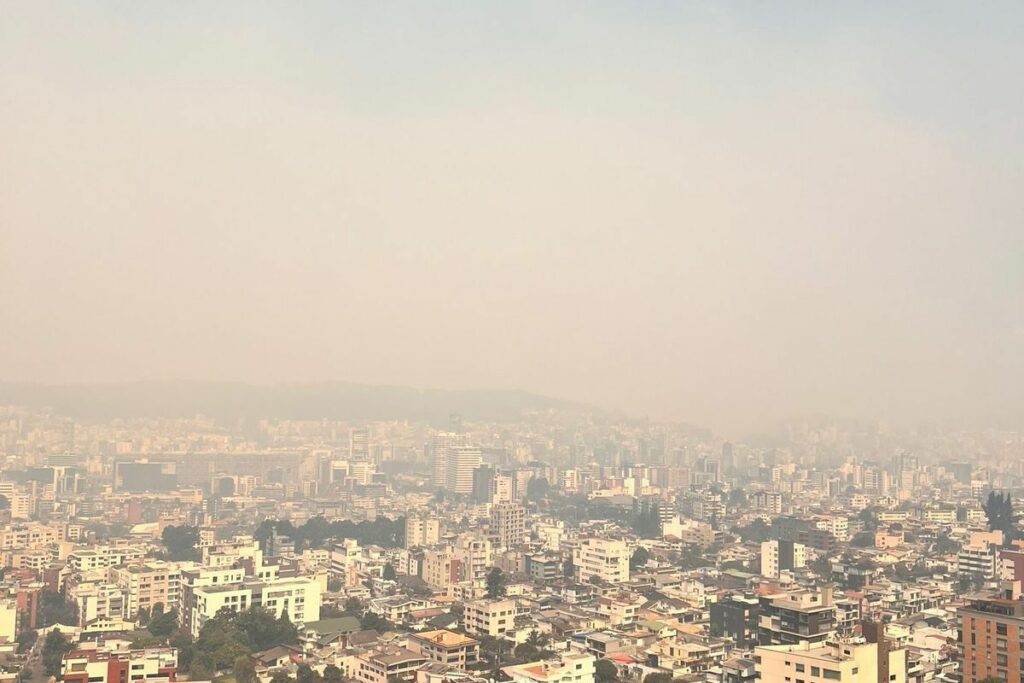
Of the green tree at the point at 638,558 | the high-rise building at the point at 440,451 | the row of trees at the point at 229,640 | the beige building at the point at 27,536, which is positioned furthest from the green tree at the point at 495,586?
the high-rise building at the point at 440,451

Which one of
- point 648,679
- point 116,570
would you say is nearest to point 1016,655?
point 648,679

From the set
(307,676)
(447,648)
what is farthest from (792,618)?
(307,676)

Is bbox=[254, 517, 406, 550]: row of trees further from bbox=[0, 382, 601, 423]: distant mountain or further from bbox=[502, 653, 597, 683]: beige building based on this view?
bbox=[502, 653, 597, 683]: beige building

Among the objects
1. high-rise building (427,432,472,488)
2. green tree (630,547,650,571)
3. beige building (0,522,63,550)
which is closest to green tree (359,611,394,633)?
green tree (630,547,650,571)

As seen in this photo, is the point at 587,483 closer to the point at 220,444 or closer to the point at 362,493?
the point at 362,493

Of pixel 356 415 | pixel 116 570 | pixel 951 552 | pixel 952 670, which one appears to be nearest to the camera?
pixel 952 670

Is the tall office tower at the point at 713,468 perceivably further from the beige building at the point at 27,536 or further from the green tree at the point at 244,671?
the green tree at the point at 244,671
